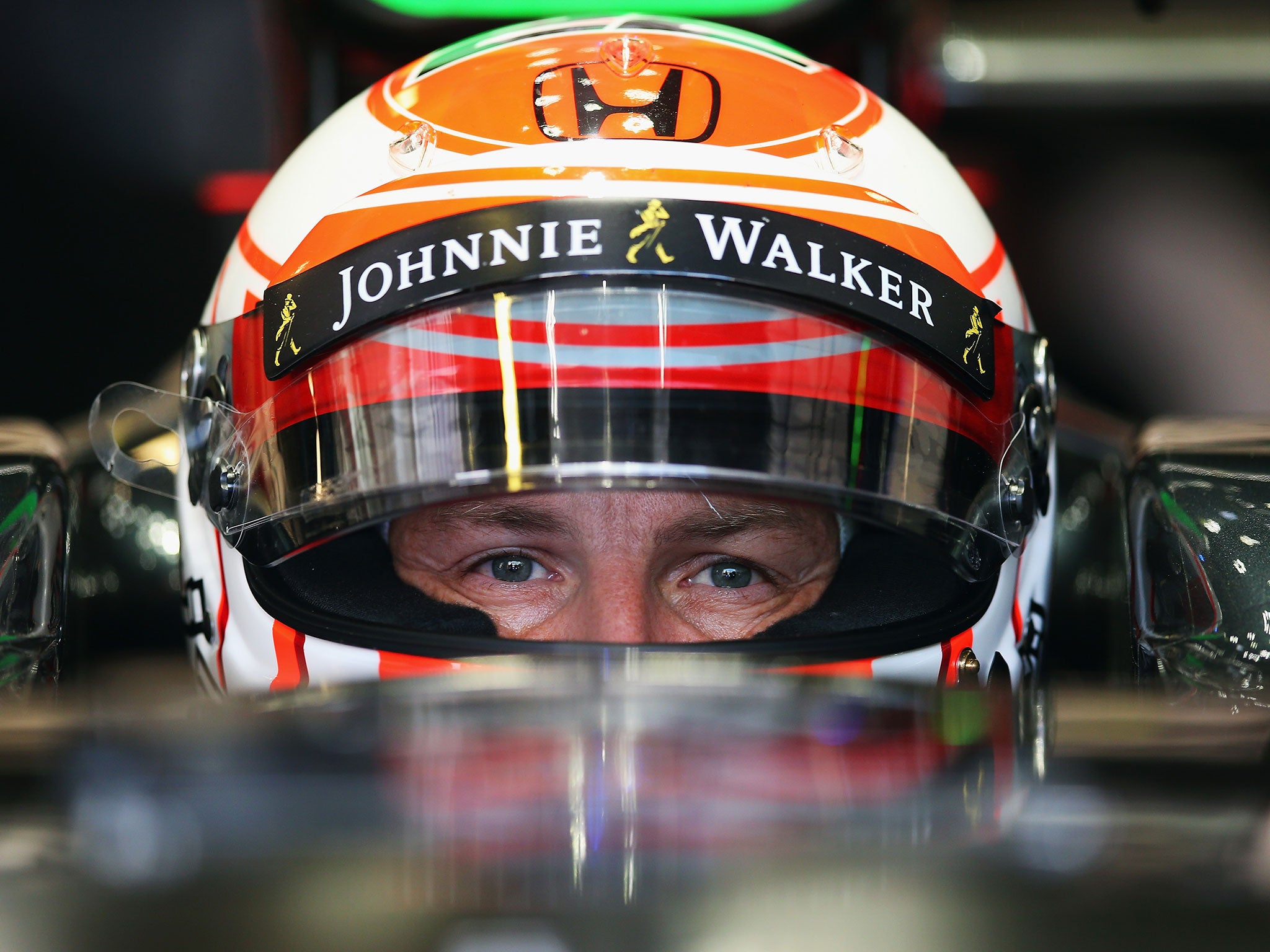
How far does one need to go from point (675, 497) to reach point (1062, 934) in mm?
576

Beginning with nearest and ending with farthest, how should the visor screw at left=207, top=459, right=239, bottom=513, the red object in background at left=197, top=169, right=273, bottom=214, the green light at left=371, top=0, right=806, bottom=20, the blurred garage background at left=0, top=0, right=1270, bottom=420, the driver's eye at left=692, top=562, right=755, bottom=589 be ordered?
the visor screw at left=207, top=459, right=239, bottom=513
the driver's eye at left=692, top=562, right=755, bottom=589
the green light at left=371, top=0, right=806, bottom=20
the blurred garage background at left=0, top=0, right=1270, bottom=420
the red object in background at left=197, top=169, right=273, bottom=214

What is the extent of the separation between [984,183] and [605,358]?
170cm

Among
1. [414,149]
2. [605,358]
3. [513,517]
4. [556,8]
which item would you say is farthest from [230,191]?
[605,358]

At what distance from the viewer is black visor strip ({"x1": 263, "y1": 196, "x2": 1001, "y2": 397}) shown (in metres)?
0.79

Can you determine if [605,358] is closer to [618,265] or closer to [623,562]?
[618,265]

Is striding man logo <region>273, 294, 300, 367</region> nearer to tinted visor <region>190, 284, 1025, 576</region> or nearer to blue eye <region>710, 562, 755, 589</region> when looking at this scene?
tinted visor <region>190, 284, 1025, 576</region>

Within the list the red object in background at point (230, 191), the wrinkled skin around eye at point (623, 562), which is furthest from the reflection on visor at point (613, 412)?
the red object in background at point (230, 191)

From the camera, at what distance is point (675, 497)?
898 millimetres

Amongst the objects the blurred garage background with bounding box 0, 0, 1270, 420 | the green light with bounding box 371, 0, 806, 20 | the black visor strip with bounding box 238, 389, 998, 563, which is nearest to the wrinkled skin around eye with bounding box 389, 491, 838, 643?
the black visor strip with bounding box 238, 389, 998, 563

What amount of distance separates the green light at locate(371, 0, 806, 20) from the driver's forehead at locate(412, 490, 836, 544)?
2.66 feet

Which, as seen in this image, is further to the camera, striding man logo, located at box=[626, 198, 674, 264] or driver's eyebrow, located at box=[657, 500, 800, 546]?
driver's eyebrow, located at box=[657, 500, 800, 546]

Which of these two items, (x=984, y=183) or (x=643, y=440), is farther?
(x=984, y=183)

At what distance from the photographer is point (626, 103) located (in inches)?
36.3

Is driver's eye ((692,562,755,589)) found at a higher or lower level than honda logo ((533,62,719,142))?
lower
